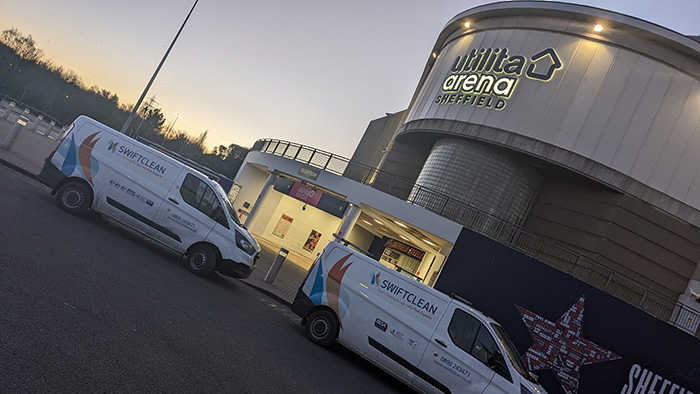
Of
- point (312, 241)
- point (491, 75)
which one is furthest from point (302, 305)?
point (312, 241)

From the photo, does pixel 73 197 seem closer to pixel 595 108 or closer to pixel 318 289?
pixel 318 289

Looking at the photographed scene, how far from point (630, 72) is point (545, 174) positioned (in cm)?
480

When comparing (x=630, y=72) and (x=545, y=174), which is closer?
(x=630, y=72)

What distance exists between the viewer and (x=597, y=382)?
39.0 feet

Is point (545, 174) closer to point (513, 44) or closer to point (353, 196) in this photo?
point (513, 44)

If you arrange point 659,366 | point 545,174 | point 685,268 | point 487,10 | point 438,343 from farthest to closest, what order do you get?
1. point 487,10
2. point 545,174
3. point 685,268
4. point 659,366
5. point 438,343

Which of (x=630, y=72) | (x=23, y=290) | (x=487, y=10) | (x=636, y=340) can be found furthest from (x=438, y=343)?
(x=487, y=10)

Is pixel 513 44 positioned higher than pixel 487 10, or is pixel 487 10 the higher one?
pixel 487 10

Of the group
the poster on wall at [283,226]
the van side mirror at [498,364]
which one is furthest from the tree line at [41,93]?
the van side mirror at [498,364]

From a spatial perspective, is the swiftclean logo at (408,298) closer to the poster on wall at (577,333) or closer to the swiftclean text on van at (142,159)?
the swiftclean text on van at (142,159)

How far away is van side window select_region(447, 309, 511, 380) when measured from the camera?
262 inches

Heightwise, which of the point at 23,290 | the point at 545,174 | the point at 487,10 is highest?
the point at 487,10

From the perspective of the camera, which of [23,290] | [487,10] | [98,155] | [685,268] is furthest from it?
[487,10]

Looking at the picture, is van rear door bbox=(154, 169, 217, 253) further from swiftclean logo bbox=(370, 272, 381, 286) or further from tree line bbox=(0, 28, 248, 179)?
tree line bbox=(0, 28, 248, 179)
